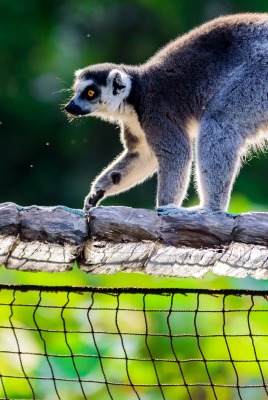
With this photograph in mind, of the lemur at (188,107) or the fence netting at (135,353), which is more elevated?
the lemur at (188,107)

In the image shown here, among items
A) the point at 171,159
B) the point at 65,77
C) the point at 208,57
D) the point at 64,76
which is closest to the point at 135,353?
the point at 171,159

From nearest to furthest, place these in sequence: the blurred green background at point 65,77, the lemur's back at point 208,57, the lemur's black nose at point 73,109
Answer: the lemur's back at point 208,57 < the lemur's black nose at point 73,109 < the blurred green background at point 65,77

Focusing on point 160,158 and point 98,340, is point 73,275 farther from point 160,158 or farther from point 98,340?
point 160,158

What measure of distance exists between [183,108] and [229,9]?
10432 millimetres

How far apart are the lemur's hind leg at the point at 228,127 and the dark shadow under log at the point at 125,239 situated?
838 millimetres

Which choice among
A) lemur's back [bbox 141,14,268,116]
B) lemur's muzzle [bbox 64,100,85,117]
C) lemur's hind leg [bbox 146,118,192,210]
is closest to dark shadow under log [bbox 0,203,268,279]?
lemur's hind leg [bbox 146,118,192,210]

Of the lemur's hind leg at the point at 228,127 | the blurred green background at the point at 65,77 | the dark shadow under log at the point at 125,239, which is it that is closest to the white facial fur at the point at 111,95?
the lemur's hind leg at the point at 228,127

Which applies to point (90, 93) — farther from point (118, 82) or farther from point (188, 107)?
point (188, 107)

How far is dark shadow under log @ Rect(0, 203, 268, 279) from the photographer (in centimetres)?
346

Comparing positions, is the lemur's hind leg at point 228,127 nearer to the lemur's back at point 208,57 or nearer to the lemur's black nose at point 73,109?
the lemur's back at point 208,57

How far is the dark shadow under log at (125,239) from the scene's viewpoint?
3.46 meters

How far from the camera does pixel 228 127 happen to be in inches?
180

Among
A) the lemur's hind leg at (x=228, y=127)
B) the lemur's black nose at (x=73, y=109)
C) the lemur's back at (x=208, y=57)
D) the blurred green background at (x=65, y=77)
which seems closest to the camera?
the lemur's hind leg at (x=228, y=127)

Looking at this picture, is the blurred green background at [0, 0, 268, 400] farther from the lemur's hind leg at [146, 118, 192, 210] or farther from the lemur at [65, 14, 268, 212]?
the lemur's hind leg at [146, 118, 192, 210]
